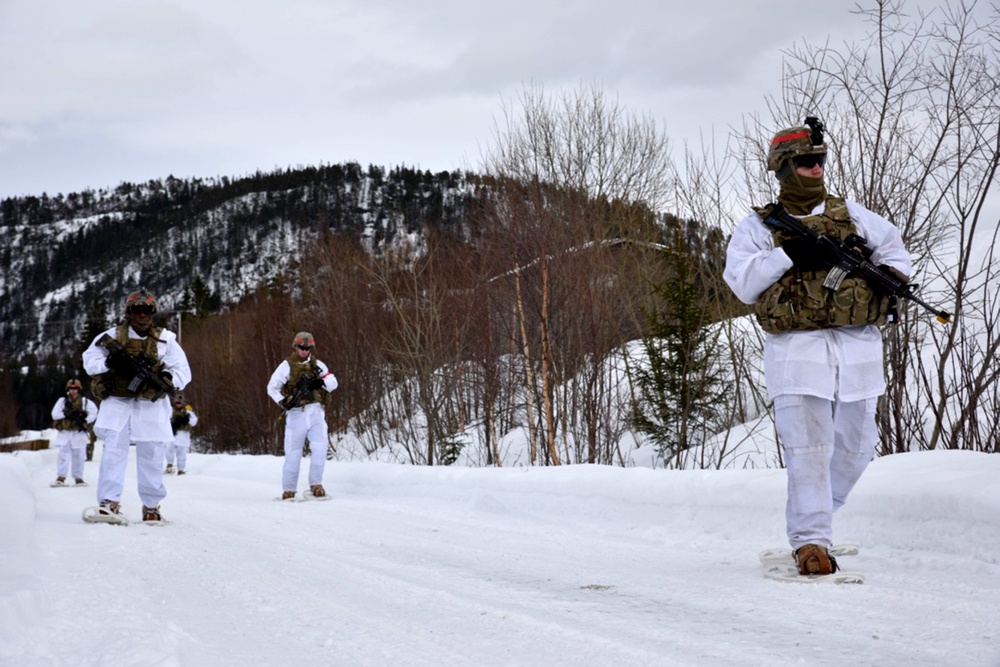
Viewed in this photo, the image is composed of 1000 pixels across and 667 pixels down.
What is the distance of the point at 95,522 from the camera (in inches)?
365

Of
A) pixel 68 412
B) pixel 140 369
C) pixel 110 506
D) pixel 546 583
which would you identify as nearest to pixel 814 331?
pixel 546 583

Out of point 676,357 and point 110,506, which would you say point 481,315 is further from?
point 110,506

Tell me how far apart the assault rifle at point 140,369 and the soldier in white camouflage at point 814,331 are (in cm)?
624

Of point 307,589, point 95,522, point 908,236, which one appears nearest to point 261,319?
point 95,522

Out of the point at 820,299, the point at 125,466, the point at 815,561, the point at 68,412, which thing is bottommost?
the point at 815,561

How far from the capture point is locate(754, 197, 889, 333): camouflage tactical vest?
4961mm

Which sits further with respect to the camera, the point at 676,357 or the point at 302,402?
the point at 676,357

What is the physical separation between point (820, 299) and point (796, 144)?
2.81 ft

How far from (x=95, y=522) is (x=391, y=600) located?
18.7 feet

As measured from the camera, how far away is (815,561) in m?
4.83

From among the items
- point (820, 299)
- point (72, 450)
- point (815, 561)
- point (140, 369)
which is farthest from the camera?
point (72, 450)

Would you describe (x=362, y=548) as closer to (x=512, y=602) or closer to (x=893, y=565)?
(x=512, y=602)

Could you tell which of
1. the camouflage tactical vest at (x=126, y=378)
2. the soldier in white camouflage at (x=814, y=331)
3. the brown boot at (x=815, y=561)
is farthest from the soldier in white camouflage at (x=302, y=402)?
the brown boot at (x=815, y=561)

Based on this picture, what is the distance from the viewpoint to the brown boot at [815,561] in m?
4.82
